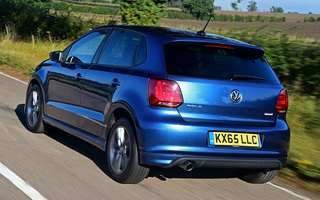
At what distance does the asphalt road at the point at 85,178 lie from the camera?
511 centimetres

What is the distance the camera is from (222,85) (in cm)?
512

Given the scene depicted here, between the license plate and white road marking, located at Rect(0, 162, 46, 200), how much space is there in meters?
1.70

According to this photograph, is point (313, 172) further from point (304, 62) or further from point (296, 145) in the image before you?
point (304, 62)

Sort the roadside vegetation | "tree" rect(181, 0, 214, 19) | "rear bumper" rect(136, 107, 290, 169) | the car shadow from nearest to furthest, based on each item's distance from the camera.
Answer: "rear bumper" rect(136, 107, 290, 169) < the car shadow < the roadside vegetation < "tree" rect(181, 0, 214, 19)

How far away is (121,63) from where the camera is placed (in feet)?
19.1

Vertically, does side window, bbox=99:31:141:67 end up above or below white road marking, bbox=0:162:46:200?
above

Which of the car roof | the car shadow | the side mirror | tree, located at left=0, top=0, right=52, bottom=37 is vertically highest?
the car roof

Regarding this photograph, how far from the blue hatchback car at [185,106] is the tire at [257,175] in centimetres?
1

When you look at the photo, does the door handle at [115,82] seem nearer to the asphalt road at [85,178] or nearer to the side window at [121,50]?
the side window at [121,50]

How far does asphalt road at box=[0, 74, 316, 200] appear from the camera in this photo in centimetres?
511

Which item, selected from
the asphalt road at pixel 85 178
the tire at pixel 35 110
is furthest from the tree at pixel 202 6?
the tire at pixel 35 110

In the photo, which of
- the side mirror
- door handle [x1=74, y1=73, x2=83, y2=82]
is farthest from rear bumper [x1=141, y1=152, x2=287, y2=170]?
the side mirror

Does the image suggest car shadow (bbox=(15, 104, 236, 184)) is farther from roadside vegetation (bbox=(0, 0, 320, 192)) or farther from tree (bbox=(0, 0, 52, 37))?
tree (bbox=(0, 0, 52, 37))

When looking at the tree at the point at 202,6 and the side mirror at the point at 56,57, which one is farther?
the tree at the point at 202,6
